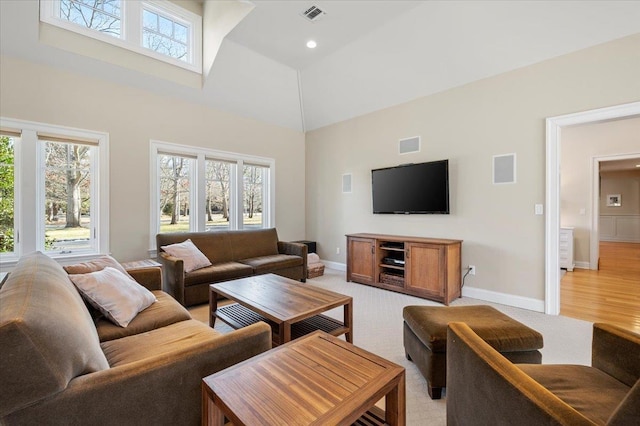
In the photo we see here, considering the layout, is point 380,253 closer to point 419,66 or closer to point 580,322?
point 580,322

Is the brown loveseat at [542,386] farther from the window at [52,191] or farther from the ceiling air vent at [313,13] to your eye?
the window at [52,191]

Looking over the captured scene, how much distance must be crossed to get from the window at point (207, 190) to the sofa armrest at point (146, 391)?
11.4ft

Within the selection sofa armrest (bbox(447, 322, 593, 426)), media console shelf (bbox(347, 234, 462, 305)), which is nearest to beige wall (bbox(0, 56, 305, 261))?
media console shelf (bbox(347, 234, 462, 305))

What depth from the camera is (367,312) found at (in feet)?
10.9

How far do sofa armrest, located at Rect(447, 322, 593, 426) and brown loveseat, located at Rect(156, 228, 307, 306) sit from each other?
9.77ft

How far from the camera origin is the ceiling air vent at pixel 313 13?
3475mm

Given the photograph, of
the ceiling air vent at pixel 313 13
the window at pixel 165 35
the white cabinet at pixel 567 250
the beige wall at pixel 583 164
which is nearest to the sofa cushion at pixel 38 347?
the ceiling air vent at pixel 313 13

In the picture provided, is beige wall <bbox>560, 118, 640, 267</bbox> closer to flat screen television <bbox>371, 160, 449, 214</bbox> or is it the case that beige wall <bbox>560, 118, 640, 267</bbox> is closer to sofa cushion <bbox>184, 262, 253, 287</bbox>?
flat screen television <bbox>371, 160, 449, 214</bbox>

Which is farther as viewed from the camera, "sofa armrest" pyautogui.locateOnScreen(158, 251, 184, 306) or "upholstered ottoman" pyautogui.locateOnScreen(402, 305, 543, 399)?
"sofa armrest" pyautogui.locateOnScreen(158, 251, 184, 306)

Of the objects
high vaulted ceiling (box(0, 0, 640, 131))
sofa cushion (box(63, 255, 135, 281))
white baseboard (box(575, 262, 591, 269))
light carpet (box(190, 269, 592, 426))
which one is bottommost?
light carpet (box(190, 269, 592, 426))

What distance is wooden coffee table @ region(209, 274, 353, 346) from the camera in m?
2.07

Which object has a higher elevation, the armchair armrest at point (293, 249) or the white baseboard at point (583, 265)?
the armchair armrest at point (293, 249)

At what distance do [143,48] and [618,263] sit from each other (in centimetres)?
929

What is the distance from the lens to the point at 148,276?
2.64 m
